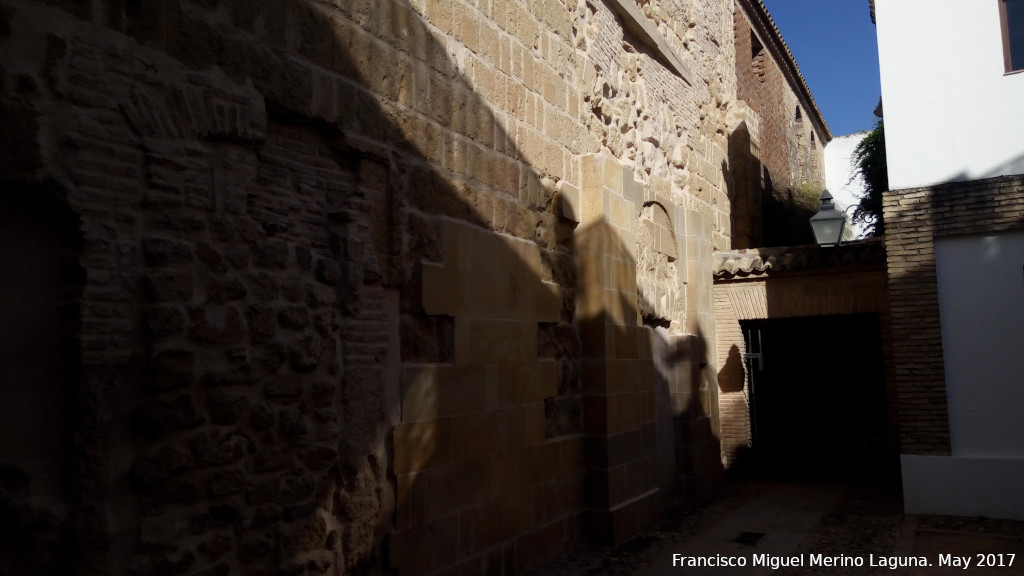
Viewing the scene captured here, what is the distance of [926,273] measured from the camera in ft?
23.1

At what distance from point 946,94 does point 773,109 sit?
755cm

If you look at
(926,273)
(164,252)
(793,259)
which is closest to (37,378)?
(164,252)

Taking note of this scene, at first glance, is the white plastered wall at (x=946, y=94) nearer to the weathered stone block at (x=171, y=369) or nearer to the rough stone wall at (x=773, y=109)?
the rough stone wall at (x=773, y=109)

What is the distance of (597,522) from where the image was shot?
230 inches

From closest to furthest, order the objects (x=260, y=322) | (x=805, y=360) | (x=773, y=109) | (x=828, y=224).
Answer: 1. (x=260, y=322)
2. (x=828, y=224)
3. (x=805, y=360)
4. (x=773, y=109)

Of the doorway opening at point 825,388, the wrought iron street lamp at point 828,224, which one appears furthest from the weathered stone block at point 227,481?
the doorway opening at point 825,388

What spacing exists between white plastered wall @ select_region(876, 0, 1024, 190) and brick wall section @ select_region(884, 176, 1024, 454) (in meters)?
0.19

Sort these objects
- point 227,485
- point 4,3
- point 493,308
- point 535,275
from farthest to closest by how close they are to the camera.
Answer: point 535,275 → point 493,308 → point 227,485 → point 4,3

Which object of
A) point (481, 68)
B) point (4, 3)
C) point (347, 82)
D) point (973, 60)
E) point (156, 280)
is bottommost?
point (156, 280)

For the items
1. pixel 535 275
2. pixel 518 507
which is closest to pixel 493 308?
pixel 535 275

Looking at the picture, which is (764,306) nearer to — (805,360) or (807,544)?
(807,544)

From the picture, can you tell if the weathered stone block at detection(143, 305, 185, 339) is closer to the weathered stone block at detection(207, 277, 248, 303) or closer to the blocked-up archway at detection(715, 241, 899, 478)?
the weathered stone block at detection(207, 277, 248, 303)

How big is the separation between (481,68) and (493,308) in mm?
1542

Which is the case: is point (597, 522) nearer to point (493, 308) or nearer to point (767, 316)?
point (493, 308)
